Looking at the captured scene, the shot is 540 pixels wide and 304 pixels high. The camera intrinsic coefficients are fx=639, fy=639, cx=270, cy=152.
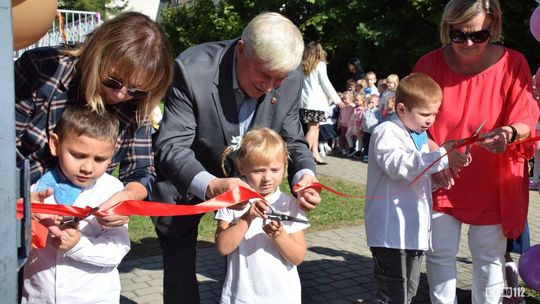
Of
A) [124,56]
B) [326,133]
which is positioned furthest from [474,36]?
[326,133]

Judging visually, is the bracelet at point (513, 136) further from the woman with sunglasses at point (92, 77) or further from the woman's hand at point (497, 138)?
the woman with sunglasses at point (92, 77)

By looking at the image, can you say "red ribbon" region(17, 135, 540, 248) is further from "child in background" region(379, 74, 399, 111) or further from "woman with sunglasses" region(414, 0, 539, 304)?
"child in background" region(379, 74, 399, 111)

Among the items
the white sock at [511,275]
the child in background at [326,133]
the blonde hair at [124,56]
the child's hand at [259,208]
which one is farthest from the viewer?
the child in background at [326,133]

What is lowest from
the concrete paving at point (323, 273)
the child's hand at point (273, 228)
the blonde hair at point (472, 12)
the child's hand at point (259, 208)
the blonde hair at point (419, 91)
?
the concrete paving at point (323, 273)

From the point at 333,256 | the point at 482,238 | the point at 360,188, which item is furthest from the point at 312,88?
the point at 482,238

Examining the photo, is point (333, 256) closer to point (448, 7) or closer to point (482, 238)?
point (482, 238)

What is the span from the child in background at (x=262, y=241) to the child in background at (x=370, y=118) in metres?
8.92

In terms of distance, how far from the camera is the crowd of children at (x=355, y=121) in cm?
1241

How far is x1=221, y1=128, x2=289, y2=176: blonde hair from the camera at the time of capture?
313 cm

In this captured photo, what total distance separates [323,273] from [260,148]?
8.33 ft

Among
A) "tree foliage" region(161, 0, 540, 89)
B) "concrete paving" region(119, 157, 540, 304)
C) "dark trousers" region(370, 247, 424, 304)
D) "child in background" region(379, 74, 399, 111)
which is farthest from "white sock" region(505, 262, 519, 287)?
"tree foliage" region(161, 0, 540, 89)

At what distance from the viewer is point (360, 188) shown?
30.0 ft

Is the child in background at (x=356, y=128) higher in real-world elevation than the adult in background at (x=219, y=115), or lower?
lower

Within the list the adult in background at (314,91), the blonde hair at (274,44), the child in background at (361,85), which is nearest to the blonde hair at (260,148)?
the blonde hair at (274,44)
